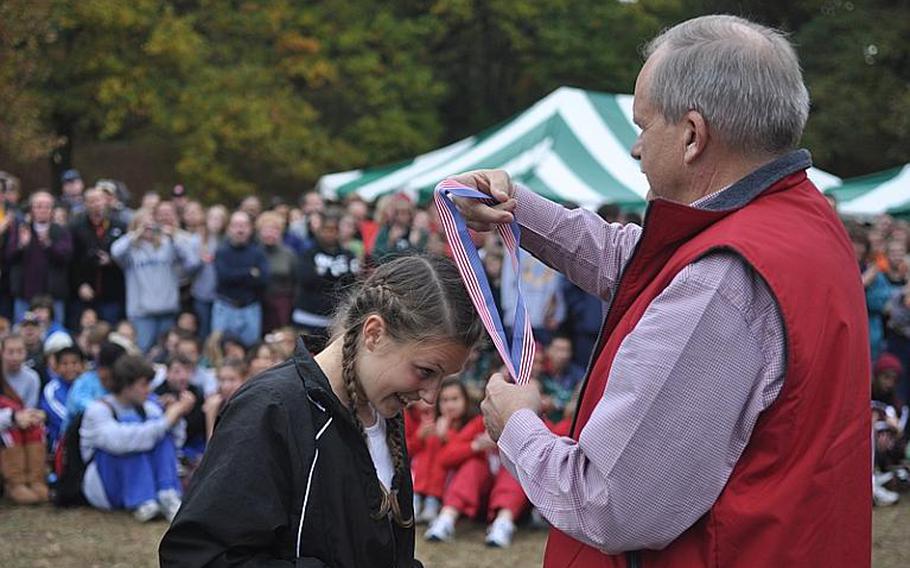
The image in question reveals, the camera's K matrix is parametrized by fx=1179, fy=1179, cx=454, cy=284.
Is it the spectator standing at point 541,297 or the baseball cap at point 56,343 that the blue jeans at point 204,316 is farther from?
the spectator standing at point 541,297

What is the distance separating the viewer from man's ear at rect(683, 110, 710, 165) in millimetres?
1964

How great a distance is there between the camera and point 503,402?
6.99ft

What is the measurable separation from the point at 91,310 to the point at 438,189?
7.70 m

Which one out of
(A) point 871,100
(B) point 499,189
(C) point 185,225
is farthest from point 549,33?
(B) point 499,189

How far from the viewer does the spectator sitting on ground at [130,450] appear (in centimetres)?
689

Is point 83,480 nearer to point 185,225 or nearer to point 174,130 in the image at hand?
point 185,225

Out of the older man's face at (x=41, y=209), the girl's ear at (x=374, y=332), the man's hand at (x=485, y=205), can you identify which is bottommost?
the older man's face at (x=41, y=209)

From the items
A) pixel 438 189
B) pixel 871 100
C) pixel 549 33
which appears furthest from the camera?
pixel 549 33

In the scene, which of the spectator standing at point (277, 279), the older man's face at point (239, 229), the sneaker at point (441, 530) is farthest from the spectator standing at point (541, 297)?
the sneaker at point (441, 530)

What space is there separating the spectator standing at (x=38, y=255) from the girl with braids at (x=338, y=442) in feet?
24.4

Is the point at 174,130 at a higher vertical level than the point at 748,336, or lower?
lower

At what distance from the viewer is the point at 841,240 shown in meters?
2.05

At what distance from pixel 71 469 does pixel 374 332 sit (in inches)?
210

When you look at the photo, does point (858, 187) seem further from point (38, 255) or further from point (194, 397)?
point (194, 397)
